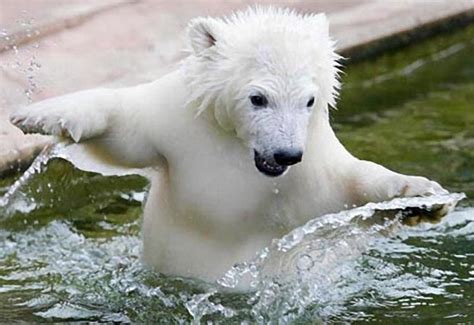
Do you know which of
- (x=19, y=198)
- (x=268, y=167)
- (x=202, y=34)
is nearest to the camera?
(x=268, y=167)

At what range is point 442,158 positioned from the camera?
206 inches

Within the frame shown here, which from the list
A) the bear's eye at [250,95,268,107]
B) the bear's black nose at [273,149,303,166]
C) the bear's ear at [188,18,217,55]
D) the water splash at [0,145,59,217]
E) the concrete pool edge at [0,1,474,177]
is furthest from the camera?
the concrete pool edge at [0,1,474,177]

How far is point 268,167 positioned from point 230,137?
0.24 m

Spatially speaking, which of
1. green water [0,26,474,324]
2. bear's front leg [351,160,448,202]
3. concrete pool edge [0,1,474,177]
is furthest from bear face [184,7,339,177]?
concrete pool edge [0,1,474,177]

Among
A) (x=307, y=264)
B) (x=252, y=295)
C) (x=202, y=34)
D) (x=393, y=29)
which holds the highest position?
(x=393, y=29)

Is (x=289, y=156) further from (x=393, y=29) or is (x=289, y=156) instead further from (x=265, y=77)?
(x=393, y=29)

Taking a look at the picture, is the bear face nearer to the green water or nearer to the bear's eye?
the bear's eye

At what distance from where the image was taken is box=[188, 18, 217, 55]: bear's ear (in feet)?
11.8

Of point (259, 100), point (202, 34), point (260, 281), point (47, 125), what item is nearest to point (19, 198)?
point (47, 125)

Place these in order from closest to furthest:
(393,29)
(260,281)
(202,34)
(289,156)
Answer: (289,156) → (202,34) → (260,281) → (393,29)

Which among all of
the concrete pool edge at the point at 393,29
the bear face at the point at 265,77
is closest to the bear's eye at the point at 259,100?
the bear face at the point at 265,77

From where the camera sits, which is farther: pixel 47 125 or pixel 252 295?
pixel 252 295

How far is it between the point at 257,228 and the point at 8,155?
1376mm

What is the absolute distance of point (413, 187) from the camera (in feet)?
11.7
